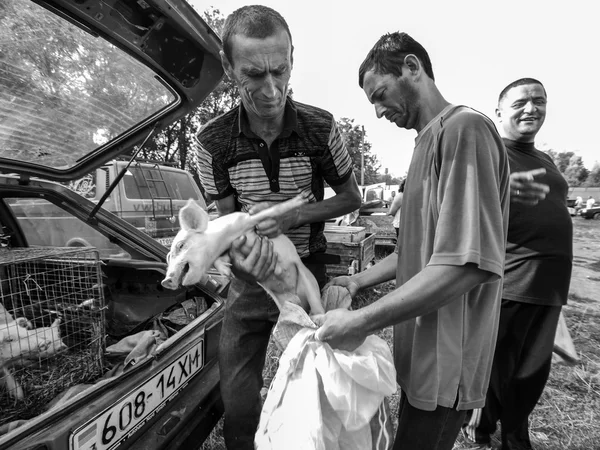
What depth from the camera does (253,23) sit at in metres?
1.49

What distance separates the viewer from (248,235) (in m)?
1.42

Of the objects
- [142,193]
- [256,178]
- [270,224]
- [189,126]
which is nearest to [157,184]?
[142,193]

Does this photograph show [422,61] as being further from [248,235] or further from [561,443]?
[561,443]

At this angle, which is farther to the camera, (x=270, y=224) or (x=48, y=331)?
(x=48, y=331)

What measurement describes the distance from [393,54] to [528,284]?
176 cm

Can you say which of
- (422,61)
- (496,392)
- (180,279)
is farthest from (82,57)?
(496,392)

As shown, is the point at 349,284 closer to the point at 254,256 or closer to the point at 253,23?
the point at 254,256

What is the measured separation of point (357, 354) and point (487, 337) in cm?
44

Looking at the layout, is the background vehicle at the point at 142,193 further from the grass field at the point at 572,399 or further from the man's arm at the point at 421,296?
the man's arm at the point at 421,296

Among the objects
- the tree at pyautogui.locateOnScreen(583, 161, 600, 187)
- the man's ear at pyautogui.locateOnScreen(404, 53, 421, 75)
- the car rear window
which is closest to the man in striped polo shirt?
the man's ear at pyautogui.locateOnScreen(404, 53, 421, 75)

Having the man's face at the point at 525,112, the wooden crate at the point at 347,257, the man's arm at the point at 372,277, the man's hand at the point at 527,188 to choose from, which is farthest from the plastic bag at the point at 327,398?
the wooden crate at the point at 347,257

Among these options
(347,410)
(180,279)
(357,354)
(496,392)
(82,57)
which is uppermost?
(82,57)

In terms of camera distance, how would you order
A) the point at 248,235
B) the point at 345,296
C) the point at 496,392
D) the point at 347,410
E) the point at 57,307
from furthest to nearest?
1. the point at 496,392
2. the point at 57,307
3. the point at 345,296
4. the point at 248,235
5. the point at 347,410

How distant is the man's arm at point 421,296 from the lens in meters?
1.02
